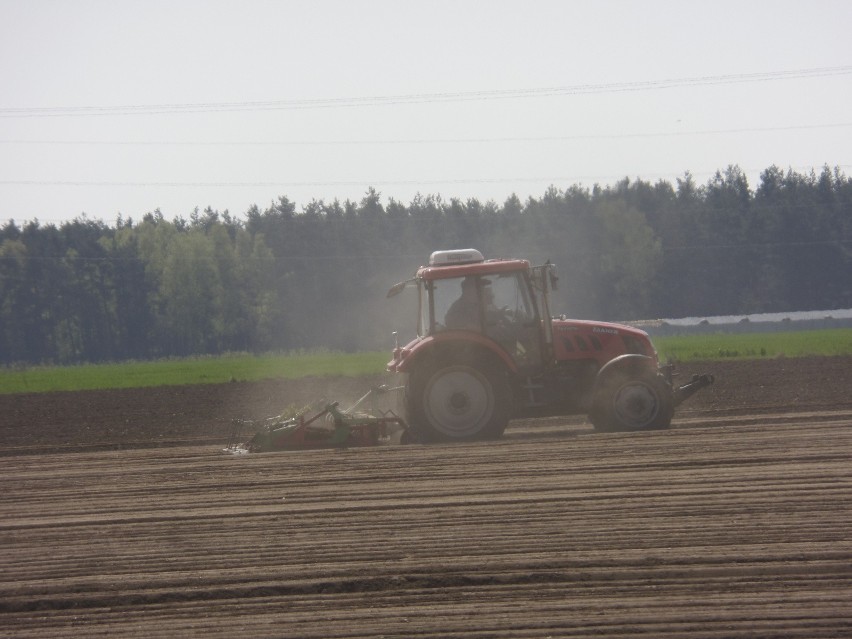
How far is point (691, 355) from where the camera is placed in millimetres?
29797

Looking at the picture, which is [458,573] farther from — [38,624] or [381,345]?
[381,345]

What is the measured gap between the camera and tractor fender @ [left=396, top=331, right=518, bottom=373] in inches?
432

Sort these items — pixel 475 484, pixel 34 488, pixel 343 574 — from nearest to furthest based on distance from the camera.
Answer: pixel 343 574
pixel 475 484
pixel 34 488

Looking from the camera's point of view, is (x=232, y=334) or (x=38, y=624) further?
(x=232, y=334)

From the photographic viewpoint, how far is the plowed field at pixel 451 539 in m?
5.28

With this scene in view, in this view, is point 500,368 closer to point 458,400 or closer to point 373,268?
point 458,400

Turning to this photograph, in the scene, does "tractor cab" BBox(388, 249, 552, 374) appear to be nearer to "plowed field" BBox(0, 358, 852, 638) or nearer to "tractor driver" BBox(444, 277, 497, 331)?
"tractor driver" BBox(444, 277, 497, 331)

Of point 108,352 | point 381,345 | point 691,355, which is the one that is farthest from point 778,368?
point 108,352

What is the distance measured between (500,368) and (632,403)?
1486 mm

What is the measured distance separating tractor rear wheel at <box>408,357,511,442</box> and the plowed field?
512 mm

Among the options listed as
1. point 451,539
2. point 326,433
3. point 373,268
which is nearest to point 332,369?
point 326,433

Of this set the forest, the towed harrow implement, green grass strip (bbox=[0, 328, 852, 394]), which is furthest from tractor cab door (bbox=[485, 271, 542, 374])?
the forest

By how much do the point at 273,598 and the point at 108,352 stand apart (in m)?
72.0

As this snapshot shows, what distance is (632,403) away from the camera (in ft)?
36.7
